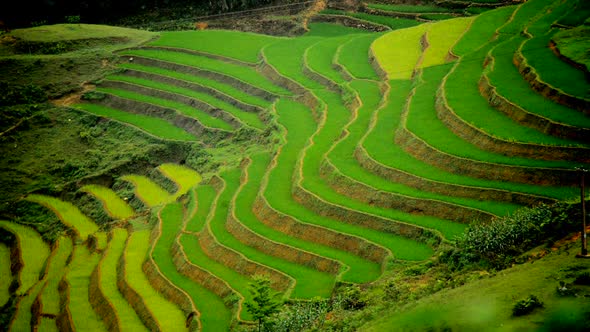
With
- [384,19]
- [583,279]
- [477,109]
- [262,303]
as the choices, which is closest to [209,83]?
[384,19]

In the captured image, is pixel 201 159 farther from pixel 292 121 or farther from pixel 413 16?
pixel 413 16

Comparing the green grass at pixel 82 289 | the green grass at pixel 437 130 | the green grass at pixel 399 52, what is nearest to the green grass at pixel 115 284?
the green grass at pixel 82 289

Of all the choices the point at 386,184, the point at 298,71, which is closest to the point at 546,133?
the point at 386,184

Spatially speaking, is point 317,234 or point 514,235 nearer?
point 514,235

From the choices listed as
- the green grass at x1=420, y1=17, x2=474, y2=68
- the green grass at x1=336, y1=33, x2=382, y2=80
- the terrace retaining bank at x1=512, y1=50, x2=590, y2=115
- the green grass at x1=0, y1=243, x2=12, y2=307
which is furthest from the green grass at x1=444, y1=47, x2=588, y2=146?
the green grass at x1=0, y1=243, x2=12, y2=307

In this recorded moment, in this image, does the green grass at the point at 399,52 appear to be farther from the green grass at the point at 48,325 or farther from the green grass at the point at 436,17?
the green grass at the point at 48,325

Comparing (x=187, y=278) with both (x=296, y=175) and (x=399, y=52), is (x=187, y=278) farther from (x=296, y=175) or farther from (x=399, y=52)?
(x=399, y=52)
